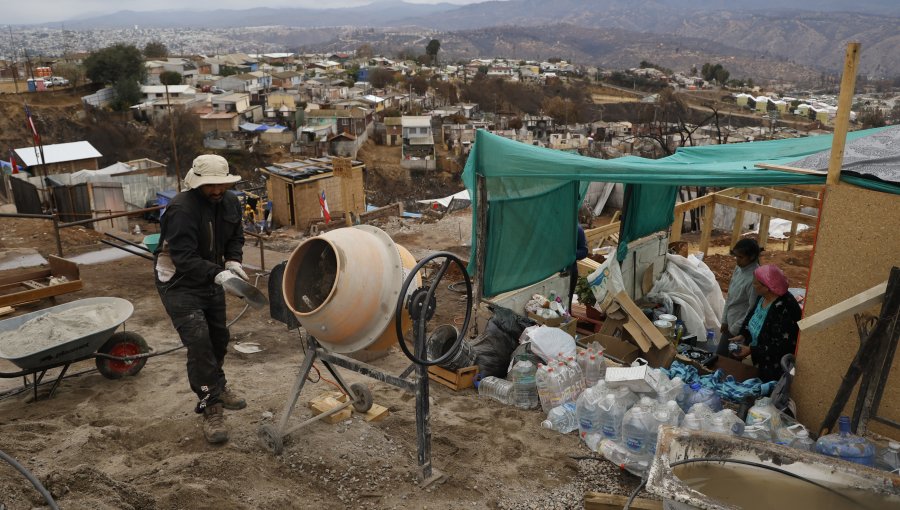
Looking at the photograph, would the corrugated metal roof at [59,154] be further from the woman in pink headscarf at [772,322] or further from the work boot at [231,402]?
the woman in pink headscarf at [772,322]

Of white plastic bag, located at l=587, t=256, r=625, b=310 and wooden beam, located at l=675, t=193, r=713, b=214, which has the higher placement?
wooden beam, located at l=675, t=193, r=713, b=214

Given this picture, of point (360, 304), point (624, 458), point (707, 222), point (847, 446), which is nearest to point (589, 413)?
point (624, 458)

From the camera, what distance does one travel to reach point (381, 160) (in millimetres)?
49594

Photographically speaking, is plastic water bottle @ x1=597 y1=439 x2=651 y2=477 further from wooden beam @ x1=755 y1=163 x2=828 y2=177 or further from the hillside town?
wooden beam @ x1=755 y1=163 x2=828 y2=177

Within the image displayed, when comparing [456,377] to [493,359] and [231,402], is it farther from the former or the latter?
[231,402]

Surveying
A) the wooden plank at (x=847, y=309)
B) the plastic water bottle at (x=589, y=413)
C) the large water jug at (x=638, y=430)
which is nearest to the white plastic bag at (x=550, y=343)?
the plastic water bottle at (x=589, y=413)

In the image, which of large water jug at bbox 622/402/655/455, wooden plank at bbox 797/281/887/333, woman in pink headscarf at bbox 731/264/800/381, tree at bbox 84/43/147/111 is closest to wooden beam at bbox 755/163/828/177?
woman in pink headscarf at bbox 731/264/800/381

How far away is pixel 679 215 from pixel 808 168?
4.28m

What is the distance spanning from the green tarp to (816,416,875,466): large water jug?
1.89 meters

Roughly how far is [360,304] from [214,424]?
139 cm

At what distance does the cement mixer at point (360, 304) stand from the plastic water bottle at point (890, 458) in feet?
8.77

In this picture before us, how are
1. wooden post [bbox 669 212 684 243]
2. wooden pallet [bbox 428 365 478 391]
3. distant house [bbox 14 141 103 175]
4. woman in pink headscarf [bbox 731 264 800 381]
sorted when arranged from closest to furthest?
1. woman in pink headscarf [bbox 731 264 800 381]
2. wooden pallet [bbox 428 365 478 391]
3. wooden post [bbox 669 212 684 243]
4. distant house [bbox 14 141 103 175]

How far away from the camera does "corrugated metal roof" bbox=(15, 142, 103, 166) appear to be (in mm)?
27781

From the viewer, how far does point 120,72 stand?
187ft
